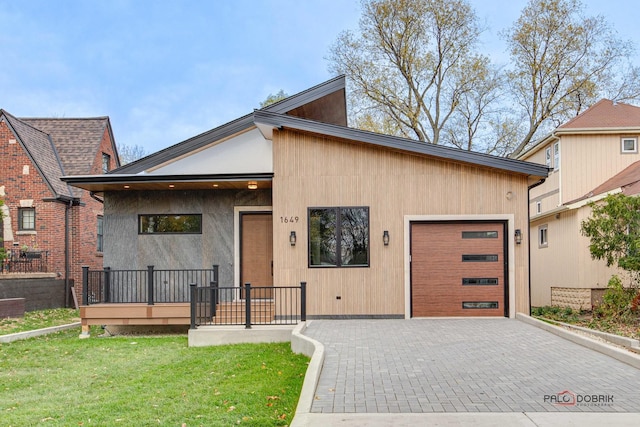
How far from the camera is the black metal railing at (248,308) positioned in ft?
33.9

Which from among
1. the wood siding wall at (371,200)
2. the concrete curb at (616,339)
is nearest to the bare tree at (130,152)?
the wood siding wall at (371,200)

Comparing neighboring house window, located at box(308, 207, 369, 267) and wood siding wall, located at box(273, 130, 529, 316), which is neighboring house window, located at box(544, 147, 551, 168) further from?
neighboring house window, located at box(308, 207, 369, 267)

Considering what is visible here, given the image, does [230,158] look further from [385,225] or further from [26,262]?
[26,262]

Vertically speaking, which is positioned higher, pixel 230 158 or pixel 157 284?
pixel 230 158

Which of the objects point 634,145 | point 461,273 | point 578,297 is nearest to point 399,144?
point 461,273

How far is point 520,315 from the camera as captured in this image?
36.1 feet

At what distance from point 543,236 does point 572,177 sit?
2.09 metres

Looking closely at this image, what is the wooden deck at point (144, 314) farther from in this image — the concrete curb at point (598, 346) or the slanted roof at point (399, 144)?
the concrete curb at point (598, 346)

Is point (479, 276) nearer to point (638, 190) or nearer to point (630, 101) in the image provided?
point (638, 190)

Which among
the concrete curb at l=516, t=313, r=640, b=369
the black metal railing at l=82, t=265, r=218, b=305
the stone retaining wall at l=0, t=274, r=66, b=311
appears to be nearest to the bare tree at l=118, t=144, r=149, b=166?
the stone retaining wall at l=0, t=274, r=66, b=311

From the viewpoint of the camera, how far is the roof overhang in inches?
454

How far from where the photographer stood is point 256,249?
1283 cm

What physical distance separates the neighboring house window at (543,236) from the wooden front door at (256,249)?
9547mm

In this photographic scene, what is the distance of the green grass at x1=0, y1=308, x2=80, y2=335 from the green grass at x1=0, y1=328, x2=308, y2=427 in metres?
2.33
